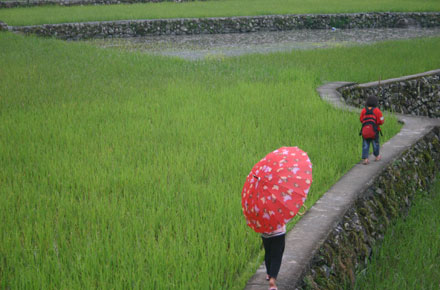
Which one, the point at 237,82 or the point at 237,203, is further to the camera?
the point at 237,82

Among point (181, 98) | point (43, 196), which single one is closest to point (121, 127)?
point (181, 98)

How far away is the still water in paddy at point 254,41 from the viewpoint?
42.7 ft

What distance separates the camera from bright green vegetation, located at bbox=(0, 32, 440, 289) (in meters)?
2.40

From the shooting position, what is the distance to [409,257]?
2951 mm

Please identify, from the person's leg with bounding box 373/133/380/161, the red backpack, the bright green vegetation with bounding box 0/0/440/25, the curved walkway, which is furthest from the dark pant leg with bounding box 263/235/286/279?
the bright green vegetation with bounding box 0/0/440/25

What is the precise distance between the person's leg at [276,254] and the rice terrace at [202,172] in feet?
0.38

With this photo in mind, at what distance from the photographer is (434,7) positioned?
21.5 meters

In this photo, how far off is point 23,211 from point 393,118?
3.91m

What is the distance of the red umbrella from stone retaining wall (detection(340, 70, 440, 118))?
4.88 metres

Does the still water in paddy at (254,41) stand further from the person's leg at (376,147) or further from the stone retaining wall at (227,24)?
the person's leg at (376,147)

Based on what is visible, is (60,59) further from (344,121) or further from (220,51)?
(344,121)

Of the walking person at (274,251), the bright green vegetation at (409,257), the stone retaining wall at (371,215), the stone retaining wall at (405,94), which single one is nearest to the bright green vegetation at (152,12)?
the stone retaining wall at (405,94)

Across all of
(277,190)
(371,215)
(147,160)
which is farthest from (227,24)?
(277,190)

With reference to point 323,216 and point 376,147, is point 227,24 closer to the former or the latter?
point 376,147
